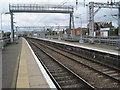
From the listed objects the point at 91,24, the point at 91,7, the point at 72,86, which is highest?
the point at 91,7

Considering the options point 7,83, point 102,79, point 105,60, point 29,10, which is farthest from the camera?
point 29,10

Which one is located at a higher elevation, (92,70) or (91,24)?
(91,24)

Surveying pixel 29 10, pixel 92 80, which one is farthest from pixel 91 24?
pixel 92 80

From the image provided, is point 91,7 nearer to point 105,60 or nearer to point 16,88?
point 105,60

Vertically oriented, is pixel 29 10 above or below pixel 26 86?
above

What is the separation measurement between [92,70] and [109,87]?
3.21 meters

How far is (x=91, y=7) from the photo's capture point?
33.0 metres

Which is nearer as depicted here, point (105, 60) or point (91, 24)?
point (105, 60)

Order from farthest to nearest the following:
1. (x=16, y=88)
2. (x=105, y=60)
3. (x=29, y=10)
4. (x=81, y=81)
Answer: (x=29, y=10) < (x=105, y=60) < (x=81, y=81) < (x=16, y=88)

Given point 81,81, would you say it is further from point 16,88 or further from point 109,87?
point 16,88

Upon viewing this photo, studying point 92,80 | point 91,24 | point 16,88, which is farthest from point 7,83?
point 91,24

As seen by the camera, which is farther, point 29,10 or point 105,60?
point 29,10

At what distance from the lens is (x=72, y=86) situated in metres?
7.26

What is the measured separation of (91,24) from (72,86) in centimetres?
2658
